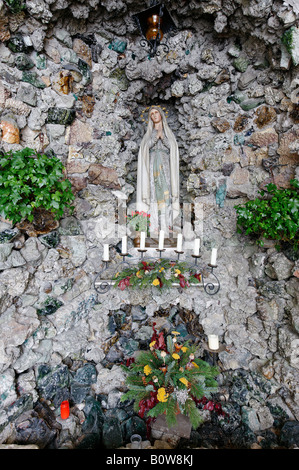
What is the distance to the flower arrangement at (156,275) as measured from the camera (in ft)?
8.18

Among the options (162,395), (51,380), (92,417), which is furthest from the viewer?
(51,380)

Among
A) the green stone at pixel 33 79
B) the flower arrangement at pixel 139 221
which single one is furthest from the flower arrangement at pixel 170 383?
the green stone at pixel 33 79

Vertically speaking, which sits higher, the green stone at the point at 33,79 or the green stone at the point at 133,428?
the green stone at the point at 33,79

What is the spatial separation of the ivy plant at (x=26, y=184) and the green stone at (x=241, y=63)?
8.77 feet

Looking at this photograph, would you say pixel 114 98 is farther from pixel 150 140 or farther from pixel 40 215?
pixel 40 215

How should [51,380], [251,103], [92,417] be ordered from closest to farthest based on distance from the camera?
[92,417] → [51,380] → [251,103]

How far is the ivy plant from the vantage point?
1.91m

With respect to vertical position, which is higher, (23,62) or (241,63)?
(241,63)

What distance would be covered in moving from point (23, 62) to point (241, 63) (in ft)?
8.79

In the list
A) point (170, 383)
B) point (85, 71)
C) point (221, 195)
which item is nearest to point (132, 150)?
point (85, 71)

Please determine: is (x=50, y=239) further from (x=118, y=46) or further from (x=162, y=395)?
(x=118, y=46)

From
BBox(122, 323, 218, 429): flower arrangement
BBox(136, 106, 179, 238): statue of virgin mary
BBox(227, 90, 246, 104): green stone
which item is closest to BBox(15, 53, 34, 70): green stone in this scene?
BBox(136, 106, 179, 238): statue of virgin mary

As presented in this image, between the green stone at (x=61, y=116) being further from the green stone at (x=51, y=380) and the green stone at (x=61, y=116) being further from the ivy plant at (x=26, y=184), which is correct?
the green stone at (x=51, y=380)

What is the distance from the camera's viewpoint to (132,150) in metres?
3.33
